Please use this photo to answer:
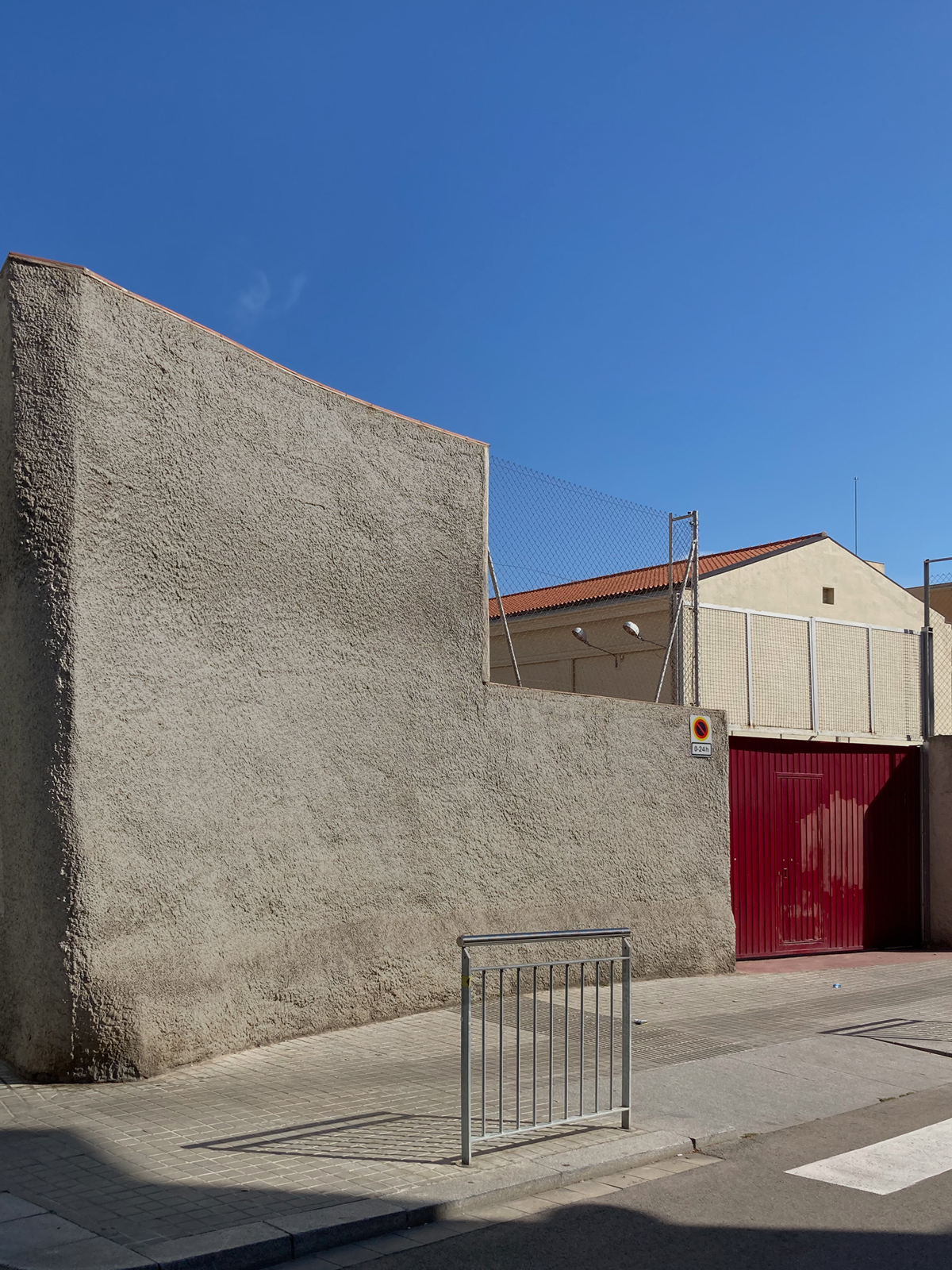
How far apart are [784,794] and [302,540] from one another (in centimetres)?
735

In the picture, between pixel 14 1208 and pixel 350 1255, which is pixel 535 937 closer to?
pixel 350 1255

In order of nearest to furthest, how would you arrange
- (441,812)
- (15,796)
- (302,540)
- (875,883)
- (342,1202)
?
(342,1202)
(15,796)
(302,540)
(441,812)
(875,883)

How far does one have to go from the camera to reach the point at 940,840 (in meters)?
15.0

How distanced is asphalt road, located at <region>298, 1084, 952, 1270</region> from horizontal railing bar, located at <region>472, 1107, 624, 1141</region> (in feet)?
2.02

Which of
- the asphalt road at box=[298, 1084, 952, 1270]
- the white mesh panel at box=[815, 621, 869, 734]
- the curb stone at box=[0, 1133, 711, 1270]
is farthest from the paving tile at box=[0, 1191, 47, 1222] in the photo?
the white mesh panel at box=[815, 621, 869, 734]

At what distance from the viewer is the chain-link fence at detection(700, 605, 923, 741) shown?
15641mm

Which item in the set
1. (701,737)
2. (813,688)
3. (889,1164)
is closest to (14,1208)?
(889,1164)

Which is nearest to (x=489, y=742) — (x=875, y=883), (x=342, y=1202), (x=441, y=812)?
(x=441, y=812)

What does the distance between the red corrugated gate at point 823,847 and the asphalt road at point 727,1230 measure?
7393mm

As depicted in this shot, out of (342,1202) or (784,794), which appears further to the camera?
(784,794)

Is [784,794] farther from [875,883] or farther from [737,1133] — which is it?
[737,1133]

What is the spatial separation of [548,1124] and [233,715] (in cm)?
345

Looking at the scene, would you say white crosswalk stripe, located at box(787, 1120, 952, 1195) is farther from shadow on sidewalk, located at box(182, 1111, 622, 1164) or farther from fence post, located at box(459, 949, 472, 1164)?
fence post, located at box(459, 949, 472, 1164)

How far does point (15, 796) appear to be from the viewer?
7277mm
